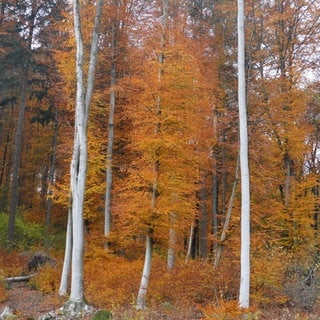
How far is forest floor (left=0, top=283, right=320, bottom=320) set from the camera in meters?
9.26

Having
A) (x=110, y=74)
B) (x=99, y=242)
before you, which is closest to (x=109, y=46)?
(x=110, y=74)

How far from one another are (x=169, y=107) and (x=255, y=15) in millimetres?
6581

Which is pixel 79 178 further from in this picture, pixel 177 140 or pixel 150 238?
pixel 177 140

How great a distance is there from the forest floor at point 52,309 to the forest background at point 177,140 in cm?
68

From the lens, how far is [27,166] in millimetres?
25859

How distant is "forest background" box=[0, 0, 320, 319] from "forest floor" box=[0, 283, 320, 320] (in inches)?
26.7

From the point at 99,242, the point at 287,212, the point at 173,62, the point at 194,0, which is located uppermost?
the point at 194,0

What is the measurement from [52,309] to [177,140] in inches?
214

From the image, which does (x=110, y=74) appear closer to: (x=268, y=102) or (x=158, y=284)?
(x=268, y=102)

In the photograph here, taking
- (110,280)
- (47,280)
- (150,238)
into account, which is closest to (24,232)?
(47,280)

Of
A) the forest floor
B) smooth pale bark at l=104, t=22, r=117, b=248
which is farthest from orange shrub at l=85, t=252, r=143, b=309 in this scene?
smooth pale bark at l=104, t=22, r=117, b=248

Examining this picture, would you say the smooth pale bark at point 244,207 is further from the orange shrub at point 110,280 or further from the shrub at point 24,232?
the shrub at point 24,232

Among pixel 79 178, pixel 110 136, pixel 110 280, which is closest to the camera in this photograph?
pixel 79 178

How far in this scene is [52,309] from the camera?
10.8 metres
